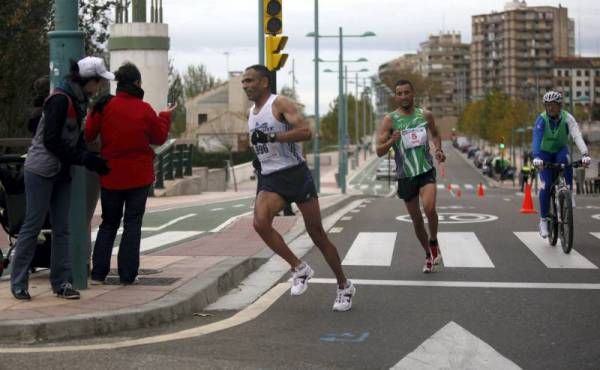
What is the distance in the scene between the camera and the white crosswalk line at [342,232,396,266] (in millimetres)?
10269

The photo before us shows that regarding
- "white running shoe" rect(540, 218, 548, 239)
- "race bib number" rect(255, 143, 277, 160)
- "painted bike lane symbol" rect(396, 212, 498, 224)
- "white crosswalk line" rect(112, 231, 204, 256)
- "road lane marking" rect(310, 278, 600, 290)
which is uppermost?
"race bib number" rect(255, 143, 277, 160)

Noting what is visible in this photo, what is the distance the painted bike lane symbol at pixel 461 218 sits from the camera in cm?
1567

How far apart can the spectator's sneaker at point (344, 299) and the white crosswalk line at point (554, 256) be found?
307cm

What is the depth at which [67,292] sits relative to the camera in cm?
712

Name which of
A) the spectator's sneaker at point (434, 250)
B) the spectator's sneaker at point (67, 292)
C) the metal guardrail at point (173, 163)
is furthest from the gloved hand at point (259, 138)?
the metal guardrail at point (173, 163)

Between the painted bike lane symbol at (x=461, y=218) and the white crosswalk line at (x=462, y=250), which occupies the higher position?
the white crosswalk line at (x=462, y=250)

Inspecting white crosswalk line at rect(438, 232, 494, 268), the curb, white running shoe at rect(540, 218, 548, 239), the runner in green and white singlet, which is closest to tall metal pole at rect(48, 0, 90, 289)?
the curb

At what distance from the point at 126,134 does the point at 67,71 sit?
63cm

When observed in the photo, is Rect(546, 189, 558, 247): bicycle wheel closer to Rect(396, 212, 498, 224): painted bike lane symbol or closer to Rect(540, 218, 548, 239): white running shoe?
Rect(540, 218, 548, 239): white running shoe

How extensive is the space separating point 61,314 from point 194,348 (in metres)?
1.04

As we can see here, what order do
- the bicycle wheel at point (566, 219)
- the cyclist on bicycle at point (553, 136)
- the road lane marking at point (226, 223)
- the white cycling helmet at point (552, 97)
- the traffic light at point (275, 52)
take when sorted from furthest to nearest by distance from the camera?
the traffic light at point (275, 52), the road lane marking at point (226, 223), the cyclist on bicycle at point (553, 136), the white cycling helmet at point (552, 97), the bicycle wheel at point (566, 219)

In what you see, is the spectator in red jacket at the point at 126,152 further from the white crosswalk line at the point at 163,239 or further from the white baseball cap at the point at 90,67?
the white crosswalk line at the point at 163,239

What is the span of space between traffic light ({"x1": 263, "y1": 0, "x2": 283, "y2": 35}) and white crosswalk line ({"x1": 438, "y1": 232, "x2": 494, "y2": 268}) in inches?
141

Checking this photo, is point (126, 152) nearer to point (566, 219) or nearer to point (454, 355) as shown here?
point (454, 355)
